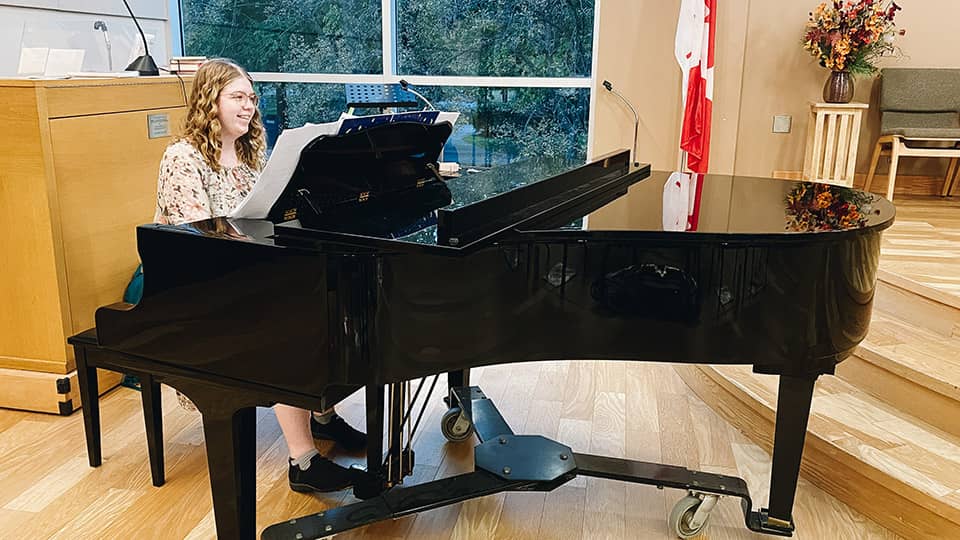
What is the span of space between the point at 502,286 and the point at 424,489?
2.35ft

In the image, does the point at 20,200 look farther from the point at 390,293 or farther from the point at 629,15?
the point at 629,15

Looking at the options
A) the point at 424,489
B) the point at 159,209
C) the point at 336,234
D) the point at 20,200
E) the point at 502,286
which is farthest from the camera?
the point at 20,200

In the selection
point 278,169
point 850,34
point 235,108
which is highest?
point 850,34

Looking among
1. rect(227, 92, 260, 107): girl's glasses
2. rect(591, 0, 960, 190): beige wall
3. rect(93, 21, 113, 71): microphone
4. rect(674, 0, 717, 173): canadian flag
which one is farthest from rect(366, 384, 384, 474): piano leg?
rect(591, 0, 960, 190): beige wall

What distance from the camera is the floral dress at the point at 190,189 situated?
2273 millimetres

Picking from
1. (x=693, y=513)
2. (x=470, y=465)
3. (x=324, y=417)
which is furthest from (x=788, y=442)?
(x=324, y=417)

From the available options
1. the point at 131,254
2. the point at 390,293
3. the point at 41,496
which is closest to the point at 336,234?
the point at 390,293

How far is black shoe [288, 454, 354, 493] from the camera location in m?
2.36

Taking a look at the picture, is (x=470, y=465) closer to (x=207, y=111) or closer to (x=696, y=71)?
(x=207, y=111)

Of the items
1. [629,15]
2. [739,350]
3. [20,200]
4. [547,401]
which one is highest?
[629,15]

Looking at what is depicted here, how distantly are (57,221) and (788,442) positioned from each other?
248 cm

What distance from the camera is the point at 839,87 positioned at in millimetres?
5164

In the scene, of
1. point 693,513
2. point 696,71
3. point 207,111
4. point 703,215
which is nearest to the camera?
point 703,215

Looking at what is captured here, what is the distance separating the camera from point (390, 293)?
5.29 ft
